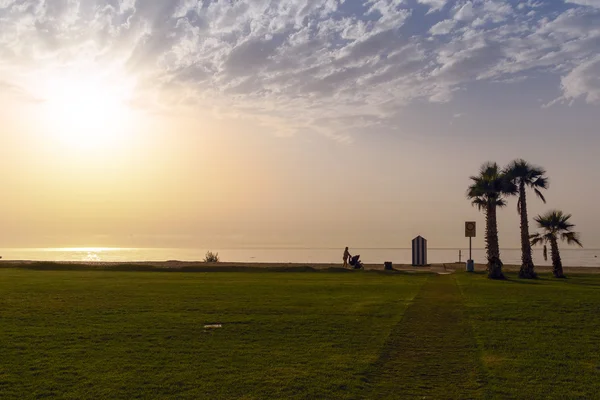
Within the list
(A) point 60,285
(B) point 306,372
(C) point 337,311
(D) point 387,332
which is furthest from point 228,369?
(A) point 60,285

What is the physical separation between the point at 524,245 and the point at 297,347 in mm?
32909

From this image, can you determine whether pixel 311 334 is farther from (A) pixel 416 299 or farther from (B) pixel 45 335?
(A) pixel 416 299

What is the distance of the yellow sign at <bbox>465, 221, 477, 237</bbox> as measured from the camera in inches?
2031

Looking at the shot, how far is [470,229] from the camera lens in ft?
171

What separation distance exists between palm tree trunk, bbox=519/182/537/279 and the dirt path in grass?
24.7m

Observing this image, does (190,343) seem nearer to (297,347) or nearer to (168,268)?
(297,347)

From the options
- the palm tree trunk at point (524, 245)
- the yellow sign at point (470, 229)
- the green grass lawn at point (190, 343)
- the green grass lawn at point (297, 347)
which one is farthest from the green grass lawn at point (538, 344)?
the yellow sign at point (470, 229)

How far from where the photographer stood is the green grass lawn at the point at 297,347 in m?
11.2

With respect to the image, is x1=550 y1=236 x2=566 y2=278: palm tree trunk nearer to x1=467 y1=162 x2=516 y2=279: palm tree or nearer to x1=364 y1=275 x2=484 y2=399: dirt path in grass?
x1=467 y1=162 x2=516 y2=279: palm tree

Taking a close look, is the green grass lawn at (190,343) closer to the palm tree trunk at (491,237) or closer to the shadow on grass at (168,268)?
the palm tree trunk at (491,237)

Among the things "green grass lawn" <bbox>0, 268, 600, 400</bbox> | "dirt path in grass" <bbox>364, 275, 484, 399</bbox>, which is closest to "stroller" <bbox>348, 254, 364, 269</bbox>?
"green grass lawn" <bbox>0, 268, 600, 400</bbox>

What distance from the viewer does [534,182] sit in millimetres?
43000

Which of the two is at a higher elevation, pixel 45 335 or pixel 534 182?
pixel 534 182

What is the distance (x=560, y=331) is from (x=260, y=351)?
29.3 feet
